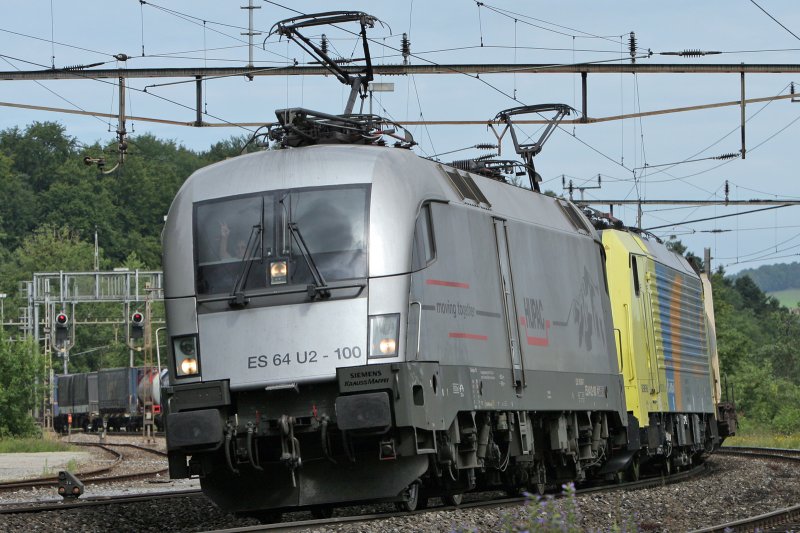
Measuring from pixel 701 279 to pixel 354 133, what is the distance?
16226 millimetres

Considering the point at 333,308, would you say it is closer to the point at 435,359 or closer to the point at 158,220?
the point at 435,359

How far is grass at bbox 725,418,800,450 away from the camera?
1502 inches

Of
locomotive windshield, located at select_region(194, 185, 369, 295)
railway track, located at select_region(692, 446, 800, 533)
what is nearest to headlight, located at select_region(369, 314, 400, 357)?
locomotive windshield, located at select_region(194, 185, 369, 295)

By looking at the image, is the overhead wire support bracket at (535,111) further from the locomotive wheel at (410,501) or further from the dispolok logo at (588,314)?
the locomotive wheel at (410,501)

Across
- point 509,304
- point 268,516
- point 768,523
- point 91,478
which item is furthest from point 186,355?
point 91,478

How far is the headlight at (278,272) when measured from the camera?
1266 cm

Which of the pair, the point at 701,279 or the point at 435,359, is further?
the point at 701,279

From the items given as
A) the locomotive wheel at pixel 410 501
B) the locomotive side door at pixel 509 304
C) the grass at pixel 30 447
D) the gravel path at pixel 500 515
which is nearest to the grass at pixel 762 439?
the gravel path at pixel 500 515

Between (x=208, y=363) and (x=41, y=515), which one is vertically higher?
(x=208, y=363)

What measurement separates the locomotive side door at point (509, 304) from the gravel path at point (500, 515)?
153cm

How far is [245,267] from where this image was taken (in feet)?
42.0

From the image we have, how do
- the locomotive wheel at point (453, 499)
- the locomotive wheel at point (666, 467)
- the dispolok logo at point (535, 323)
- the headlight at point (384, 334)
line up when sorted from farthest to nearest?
the locomotive wheel at point (666, 467) → the dispolok logo at point (535, 323) → the locomotive wheel at point (453, 499) → the headlight at point (384, 334)

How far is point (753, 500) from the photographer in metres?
16.5

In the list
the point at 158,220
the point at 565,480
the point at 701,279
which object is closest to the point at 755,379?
the point at 701,279
